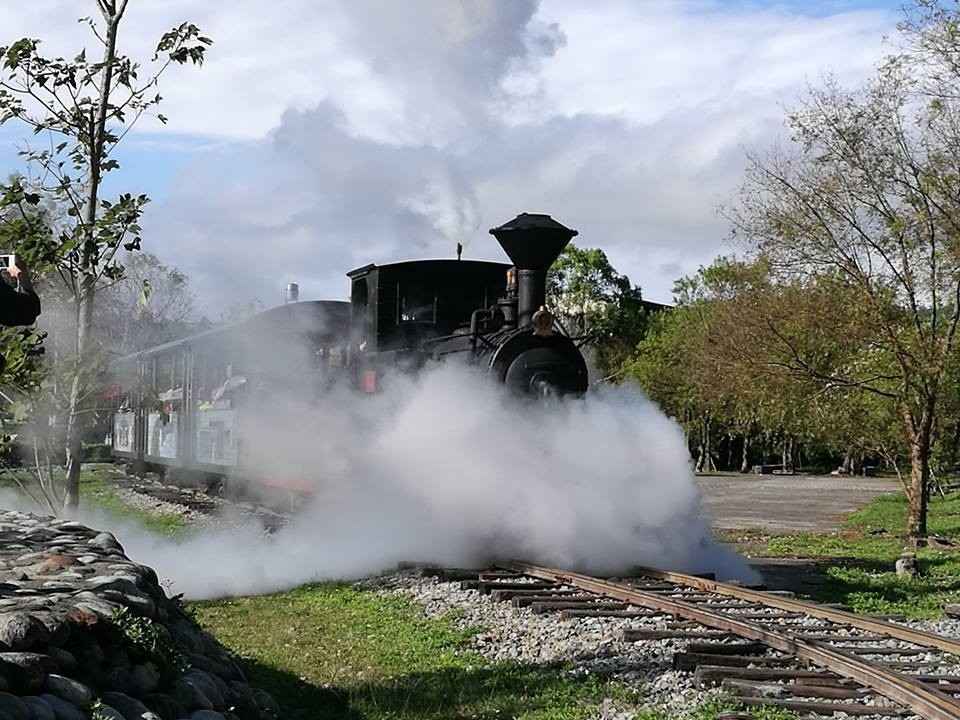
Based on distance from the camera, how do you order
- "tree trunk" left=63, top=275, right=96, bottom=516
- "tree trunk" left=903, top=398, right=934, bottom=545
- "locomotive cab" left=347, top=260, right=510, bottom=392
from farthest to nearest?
"tree trunk" left=903, top=398, right=934, bottom=545, "locomotive cab" left=347, top=260, right=510, bottom=392, "tree trunk" left=63, top=275, right=96, bottom=516

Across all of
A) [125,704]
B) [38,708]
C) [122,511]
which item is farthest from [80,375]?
[122,511]

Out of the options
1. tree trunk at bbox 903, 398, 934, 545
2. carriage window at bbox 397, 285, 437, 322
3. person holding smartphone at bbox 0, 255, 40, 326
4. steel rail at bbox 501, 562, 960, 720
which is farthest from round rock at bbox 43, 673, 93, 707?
tree trunk at bbox 903, 398, 934, 545

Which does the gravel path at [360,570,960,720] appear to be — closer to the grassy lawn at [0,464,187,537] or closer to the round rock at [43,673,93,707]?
the round rock at [43,673,93,707]

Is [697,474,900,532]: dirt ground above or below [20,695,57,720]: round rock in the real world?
below

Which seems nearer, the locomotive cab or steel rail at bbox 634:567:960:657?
steel rail at bbox 634:567:960:657

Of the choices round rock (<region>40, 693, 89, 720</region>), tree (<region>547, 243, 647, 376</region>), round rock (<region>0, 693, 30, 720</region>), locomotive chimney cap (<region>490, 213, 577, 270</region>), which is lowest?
round rock (<region>40, 693, 89, 720</region>)

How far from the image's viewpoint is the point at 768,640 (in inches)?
290

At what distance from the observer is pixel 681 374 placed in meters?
49.8

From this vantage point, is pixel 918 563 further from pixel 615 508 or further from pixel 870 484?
pixel 870 484

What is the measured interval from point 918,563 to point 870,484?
31.0m

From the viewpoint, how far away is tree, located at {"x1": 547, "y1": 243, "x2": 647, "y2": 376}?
55.6 meters

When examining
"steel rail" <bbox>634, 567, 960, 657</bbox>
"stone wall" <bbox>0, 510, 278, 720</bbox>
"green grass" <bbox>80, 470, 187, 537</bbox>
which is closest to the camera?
"stone wall" <bbox>0, 510, 278, 720</bbox>

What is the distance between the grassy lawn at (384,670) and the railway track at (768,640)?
53 cm

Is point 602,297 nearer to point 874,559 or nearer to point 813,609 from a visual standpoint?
point 874,559
